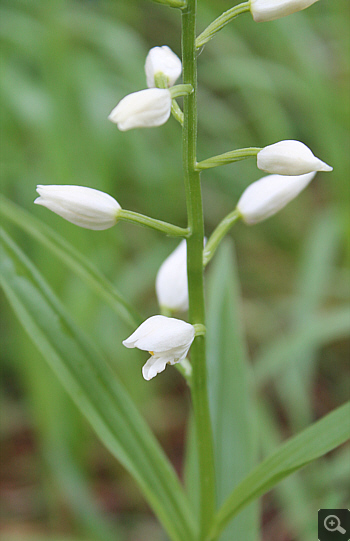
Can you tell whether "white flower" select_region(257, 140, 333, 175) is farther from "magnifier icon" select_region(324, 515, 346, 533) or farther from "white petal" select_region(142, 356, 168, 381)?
"magnifier icon" select_region(324, 515, 346, 533)

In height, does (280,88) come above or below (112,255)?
above

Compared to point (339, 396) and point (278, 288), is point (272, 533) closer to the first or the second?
point (339, 396)

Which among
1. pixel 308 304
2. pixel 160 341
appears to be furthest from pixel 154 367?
pixel 308 304

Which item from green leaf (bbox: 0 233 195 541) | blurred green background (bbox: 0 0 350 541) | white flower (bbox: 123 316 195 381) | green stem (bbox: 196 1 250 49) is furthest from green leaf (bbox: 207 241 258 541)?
green stem (bbox: 196 1 250 49)

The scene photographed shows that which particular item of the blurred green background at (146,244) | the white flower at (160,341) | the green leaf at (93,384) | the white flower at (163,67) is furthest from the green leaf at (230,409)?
the white flower at (163,67)

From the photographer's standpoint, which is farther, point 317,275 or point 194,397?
point 317,275

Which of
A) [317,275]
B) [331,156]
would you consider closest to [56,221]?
[317,275]

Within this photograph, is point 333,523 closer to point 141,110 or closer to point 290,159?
point 290,159

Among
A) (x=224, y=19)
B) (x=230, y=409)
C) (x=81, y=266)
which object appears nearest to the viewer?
(x=224, y=19)
